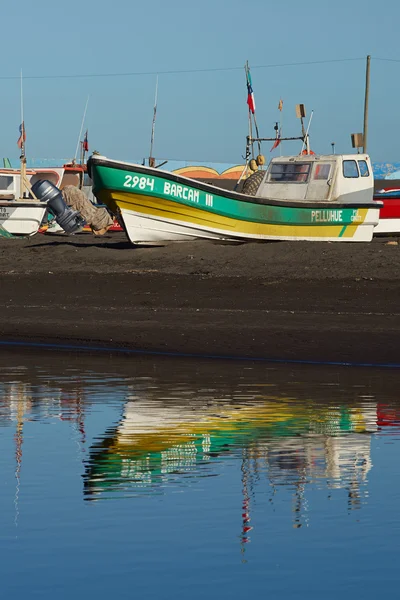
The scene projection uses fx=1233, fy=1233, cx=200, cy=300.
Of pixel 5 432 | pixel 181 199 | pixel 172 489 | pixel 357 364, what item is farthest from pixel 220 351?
pixel 181 199

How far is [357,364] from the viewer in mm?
13352

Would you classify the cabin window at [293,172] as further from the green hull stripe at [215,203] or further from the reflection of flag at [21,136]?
the reflection of flag at [21,136]

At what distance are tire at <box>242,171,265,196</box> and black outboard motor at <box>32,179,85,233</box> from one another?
9452 mm

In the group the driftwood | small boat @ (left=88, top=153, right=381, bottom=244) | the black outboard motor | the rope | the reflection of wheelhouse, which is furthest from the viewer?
the driftwood

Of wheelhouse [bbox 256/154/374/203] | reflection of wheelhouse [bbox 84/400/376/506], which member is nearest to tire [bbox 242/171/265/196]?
wheelhouse [bbox 256/154/374/203]

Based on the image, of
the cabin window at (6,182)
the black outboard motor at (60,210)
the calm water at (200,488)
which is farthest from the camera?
the cabin window at (6,182)

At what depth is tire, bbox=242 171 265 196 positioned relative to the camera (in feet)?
94.8

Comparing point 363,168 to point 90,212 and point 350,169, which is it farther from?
point 90,212

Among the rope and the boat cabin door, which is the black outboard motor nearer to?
the rope

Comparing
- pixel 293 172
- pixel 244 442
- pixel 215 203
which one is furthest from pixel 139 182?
pixel 244 442

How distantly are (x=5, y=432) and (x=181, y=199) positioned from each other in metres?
17.5

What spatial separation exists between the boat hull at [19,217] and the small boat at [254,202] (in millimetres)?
10004

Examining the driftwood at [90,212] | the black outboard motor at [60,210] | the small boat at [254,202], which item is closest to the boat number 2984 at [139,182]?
the small boat at [254,202]

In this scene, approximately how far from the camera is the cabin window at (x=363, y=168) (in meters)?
27.3
